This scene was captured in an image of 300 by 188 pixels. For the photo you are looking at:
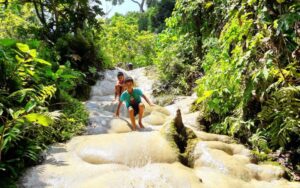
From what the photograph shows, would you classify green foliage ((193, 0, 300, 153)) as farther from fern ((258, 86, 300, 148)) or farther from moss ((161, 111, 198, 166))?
moss ((161, 111, 198, 166))

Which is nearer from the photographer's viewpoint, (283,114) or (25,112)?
(25,112)

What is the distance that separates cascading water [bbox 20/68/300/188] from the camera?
4023mm

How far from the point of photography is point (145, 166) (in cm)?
452

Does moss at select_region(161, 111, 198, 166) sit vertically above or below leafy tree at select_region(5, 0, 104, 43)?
below

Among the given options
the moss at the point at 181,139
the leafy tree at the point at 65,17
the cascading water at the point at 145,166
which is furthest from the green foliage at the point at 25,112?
the leafy tree at the point at 65,17

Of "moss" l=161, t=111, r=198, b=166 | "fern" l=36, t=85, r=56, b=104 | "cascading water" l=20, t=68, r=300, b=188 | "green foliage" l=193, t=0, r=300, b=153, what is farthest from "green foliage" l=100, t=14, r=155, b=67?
"cascading water" l=20, t=68, r=300, b=188

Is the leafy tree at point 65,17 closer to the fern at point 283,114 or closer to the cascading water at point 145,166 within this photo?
the cascading water at point 145,166

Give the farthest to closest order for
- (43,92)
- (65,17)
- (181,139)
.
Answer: (65,17) < (43,92) < (181,139)

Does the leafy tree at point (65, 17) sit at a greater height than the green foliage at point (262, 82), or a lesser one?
greater

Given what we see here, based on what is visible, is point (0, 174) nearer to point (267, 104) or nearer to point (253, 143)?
point (253, 143)

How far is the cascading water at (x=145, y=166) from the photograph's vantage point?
4.02 meters

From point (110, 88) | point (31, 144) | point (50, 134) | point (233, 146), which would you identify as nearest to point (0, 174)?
point (31, 144)

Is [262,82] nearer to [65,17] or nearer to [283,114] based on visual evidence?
[283,114]

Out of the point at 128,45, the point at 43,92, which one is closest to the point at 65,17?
the point at 43,92
